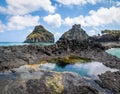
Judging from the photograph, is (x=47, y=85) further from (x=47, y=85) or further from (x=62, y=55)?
(x=62, y=55)

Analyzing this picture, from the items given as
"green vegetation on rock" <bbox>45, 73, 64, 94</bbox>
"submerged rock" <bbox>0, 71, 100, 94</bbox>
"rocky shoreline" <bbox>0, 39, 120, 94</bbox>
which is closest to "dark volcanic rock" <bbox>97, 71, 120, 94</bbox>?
"rocky shoreline" <bbox>0, 39, 120, 94</bbox>

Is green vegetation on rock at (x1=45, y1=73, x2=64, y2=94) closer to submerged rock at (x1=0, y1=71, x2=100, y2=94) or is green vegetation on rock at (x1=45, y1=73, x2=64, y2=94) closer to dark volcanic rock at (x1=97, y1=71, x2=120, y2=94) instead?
submerged rock at (x1=0, y1=71, x2=100, y2=94)

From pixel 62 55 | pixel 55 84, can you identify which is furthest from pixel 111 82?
pixel 62 55

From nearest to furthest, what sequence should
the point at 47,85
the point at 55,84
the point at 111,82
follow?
1. the point at 47,85
2. the point at 55,84
3. the point at 111,82

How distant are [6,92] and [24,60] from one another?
13.0 meters

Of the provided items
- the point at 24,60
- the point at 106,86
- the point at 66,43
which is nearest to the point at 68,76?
the point at 106,86

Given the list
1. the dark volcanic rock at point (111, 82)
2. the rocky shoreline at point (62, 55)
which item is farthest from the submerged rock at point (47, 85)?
the dark volcanic rock at point (111, 82)

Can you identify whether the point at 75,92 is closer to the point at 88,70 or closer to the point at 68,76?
the point at 68,76

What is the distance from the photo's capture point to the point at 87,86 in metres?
20.6

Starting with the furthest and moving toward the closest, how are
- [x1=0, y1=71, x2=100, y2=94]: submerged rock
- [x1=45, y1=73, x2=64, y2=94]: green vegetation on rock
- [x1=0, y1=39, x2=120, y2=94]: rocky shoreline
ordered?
[x1=0, y1=39, x2=120, y2=94]: rocky shoreline → [x1=45, y1=73, x2=64, y2=94]: green vegetation on rock → [x1=0, y1=71, x2=100, y2=94]: submerged rock

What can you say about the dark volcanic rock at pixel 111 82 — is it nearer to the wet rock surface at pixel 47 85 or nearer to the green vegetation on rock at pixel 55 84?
the wet rock surface at pixel 47 85

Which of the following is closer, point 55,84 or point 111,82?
point 55,84

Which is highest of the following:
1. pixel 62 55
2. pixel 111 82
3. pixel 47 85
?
pixel 62 55

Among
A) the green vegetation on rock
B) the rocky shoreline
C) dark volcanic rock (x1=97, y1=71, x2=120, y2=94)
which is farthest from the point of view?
dark volcanic rock (x1=97, y1=71, x2=120, y2=94)
